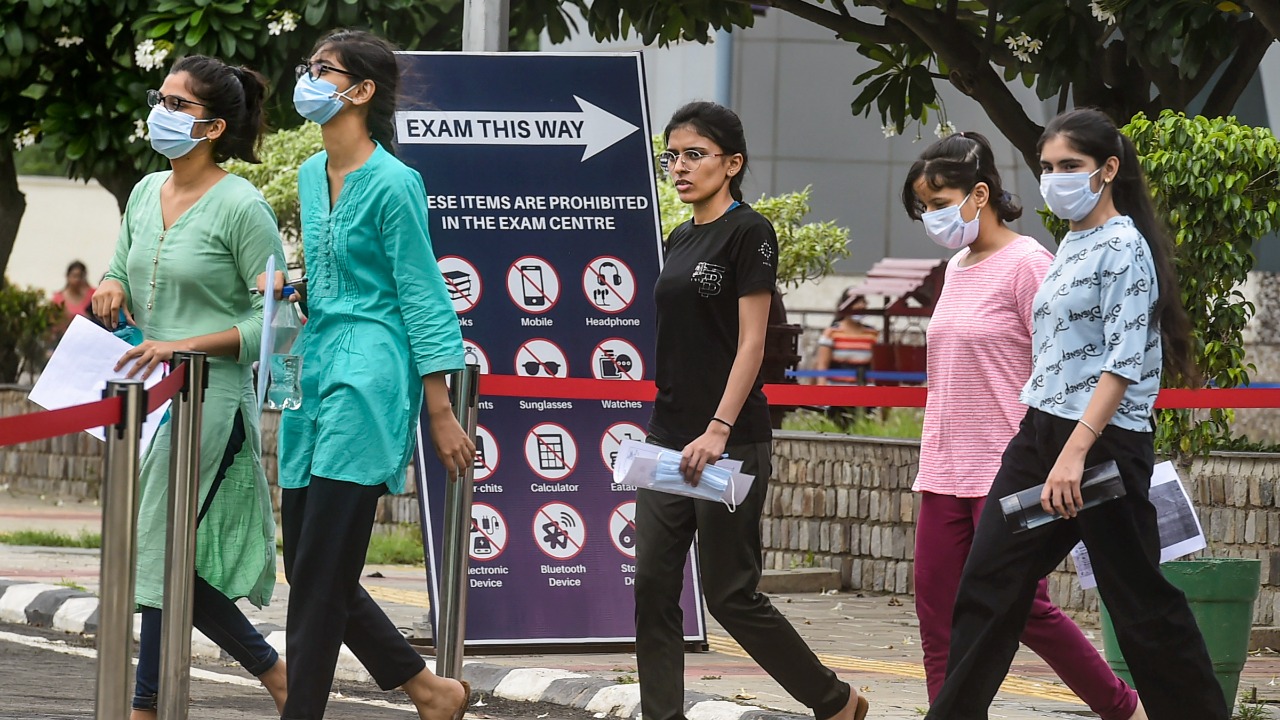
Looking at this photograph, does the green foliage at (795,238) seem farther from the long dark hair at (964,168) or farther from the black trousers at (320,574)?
the black trousers at (320,574)

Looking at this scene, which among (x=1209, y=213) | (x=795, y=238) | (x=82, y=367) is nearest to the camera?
(x=82, y=367)

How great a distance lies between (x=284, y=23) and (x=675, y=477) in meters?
5.68

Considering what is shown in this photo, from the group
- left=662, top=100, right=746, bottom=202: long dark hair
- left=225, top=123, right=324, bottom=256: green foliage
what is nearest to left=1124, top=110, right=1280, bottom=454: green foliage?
left=662, top=100, right=746, bottom=202: long dark hair

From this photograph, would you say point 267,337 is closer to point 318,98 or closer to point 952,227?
point 318,98

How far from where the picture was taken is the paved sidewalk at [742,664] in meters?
6.97

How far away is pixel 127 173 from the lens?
12211 millimetres

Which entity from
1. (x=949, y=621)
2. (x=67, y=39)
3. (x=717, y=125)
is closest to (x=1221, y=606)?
(x=949, y=621)

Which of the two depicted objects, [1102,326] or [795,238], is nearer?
[1102,326]

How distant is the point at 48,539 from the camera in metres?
12.3

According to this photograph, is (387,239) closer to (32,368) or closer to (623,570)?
(623,570)

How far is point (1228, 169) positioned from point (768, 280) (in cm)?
339

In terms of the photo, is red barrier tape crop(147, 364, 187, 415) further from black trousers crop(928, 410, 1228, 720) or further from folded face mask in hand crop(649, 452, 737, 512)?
black trousers crop(928, 410, 1228, 720)

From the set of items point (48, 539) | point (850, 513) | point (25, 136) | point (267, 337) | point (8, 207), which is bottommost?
point (48, 539)

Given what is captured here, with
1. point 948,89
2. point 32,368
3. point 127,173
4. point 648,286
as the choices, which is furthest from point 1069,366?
point 948,89
